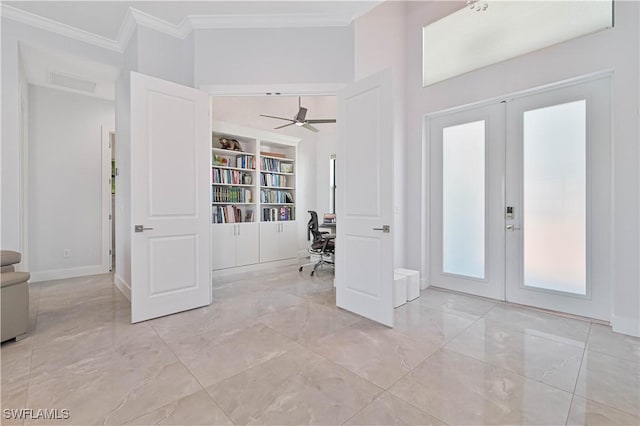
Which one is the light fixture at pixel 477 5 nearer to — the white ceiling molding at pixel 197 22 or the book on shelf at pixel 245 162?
the white ceiling molding at pixel 197 22

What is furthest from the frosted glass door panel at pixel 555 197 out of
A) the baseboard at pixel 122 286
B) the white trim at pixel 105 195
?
the white trim at pixel 105 195

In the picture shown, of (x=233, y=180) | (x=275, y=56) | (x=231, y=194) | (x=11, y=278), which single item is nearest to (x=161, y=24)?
(x=275, y=56)

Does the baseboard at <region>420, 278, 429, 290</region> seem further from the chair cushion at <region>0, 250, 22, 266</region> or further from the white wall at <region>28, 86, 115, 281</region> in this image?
the white wall at <region>28, 86, 115, 281</region>

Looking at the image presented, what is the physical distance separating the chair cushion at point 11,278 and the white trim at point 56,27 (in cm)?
274

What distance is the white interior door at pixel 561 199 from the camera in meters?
2.73

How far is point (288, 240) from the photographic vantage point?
18.3 feet

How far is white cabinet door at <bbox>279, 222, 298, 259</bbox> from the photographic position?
17.9ft

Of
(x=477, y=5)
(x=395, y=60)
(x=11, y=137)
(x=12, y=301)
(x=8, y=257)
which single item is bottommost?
(x=12, y=301)

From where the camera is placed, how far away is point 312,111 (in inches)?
262

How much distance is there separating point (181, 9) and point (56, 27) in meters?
1.52

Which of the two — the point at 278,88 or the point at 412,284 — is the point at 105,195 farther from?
the point at 412,284

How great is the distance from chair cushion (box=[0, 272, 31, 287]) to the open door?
2793 millimetres

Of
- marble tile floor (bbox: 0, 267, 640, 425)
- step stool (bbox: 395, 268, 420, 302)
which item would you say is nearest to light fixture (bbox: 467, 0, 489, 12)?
step stool (bbox: 395, 268, 420, 302)

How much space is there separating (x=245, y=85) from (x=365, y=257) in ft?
7.74
